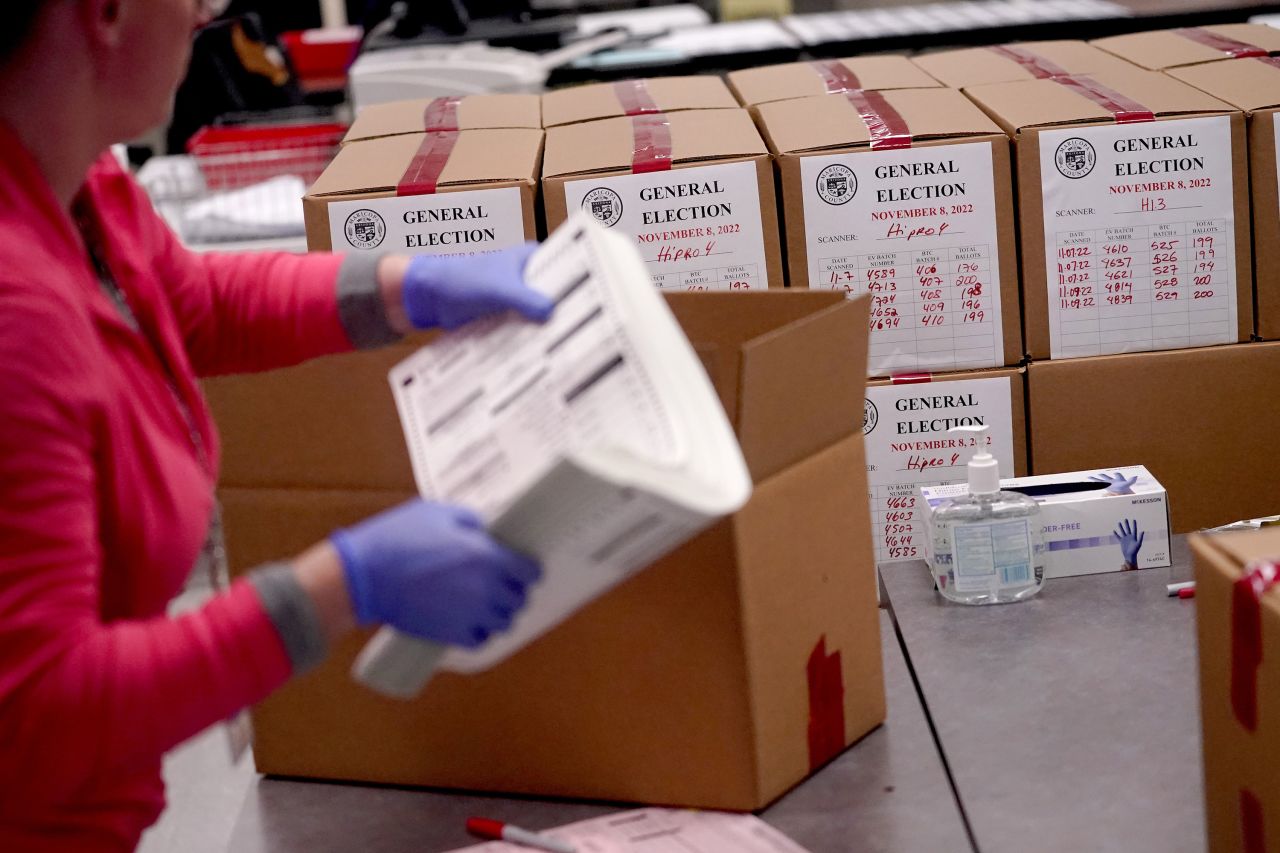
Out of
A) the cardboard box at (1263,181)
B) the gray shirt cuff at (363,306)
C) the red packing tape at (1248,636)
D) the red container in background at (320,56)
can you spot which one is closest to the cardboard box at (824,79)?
the cardboard box at (1263,181)

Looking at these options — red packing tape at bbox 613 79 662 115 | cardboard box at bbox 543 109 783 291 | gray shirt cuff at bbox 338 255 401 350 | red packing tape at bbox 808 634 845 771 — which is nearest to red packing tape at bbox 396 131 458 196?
cardboard box at bbox 543 109 783 291

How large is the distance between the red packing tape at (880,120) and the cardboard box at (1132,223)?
122 millimetres

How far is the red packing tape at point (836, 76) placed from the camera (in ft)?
6.01

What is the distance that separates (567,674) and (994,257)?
0.77m

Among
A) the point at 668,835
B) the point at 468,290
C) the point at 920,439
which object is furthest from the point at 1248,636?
the point at 920,439

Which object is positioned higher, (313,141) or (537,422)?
(313,141)

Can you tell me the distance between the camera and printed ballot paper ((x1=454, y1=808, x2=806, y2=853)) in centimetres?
106

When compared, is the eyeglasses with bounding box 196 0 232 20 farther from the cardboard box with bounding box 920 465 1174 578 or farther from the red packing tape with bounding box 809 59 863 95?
the red packing tape with bounding box 809 59 863 95

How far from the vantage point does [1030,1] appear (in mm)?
3473

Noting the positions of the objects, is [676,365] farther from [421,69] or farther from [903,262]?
[421,69]

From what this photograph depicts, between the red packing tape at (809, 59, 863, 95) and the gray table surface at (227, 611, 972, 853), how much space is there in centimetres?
92

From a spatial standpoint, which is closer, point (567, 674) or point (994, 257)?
point (567, 674)

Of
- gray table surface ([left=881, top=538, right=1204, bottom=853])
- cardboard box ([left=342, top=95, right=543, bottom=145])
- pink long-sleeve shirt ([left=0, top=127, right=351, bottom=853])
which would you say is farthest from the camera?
cardboard box ([left=342, top=95, right=543, bottom=145])

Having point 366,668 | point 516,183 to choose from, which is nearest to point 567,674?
point 366,668
